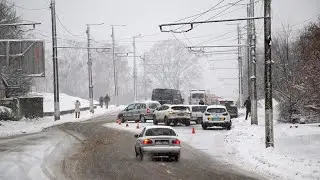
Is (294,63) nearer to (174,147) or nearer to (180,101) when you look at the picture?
(180,101)

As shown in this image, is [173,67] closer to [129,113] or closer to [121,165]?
[129,113]

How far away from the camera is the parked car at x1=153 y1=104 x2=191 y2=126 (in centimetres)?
4397

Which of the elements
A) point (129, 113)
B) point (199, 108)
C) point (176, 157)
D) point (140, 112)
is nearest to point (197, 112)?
point (199, 108)

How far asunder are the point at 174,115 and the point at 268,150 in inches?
752

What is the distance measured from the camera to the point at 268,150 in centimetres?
2523

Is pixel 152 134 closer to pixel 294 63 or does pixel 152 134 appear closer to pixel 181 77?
pixel 294 63

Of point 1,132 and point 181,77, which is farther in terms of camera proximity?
point 181,77

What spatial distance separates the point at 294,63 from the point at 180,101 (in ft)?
79.5

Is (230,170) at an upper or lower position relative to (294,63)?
lower

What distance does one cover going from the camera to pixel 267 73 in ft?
84.7

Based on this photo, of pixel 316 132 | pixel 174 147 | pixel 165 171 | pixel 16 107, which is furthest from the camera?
pixel 16 107

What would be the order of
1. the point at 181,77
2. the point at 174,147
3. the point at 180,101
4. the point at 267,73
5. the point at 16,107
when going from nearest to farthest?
the point at 174,147 → the point at 267,73 → the point at 16,107 → the point at 180,101 → the point at 181,77

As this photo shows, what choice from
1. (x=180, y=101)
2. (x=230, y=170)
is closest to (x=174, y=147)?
(x=230, y=170)

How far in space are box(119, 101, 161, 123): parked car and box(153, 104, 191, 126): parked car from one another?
3.88 metres
